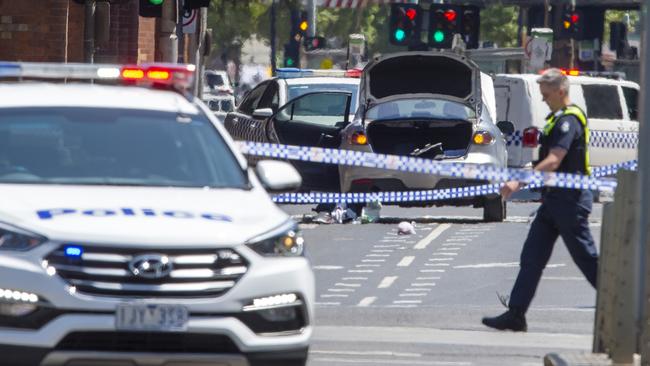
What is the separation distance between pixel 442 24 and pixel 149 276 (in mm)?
33491

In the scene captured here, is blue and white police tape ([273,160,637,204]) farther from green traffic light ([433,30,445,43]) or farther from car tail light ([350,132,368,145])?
green traffic light ([433,30,445,43])

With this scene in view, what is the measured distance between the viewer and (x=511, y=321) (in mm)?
12430

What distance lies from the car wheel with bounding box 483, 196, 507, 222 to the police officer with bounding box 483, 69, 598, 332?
9.68m

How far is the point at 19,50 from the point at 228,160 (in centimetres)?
→ 1578

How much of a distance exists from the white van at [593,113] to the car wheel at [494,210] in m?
5.97

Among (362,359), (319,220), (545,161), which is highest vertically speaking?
(545,161)

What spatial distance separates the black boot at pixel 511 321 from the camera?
40.8ft

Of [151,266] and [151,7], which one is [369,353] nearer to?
[151,266]

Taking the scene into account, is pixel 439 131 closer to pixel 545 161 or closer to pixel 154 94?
pixel 545 161

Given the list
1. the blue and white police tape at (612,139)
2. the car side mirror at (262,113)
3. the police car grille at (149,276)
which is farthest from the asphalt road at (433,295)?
the blue and white police tape at (612,139)

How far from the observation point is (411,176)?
21.6 m

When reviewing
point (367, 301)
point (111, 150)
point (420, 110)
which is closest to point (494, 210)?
point (420, 110)

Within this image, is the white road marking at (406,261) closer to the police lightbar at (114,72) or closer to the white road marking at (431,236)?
the white road marking at (431,236)

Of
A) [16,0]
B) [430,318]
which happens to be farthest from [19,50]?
[430,318]
